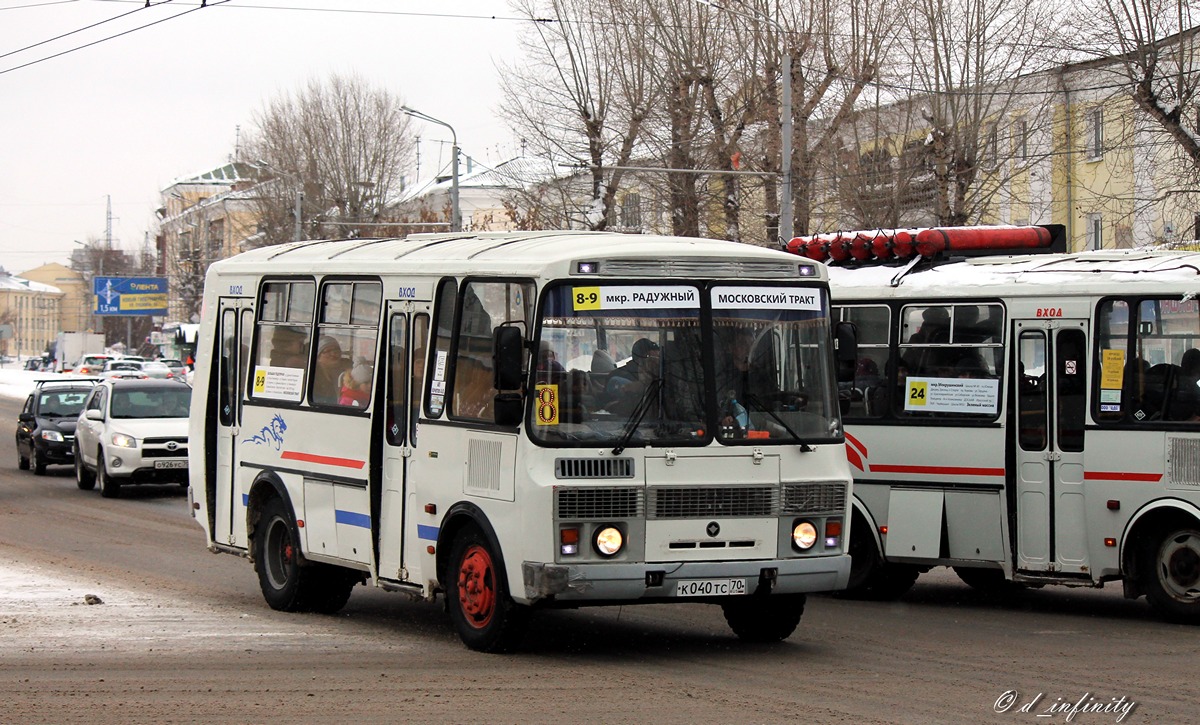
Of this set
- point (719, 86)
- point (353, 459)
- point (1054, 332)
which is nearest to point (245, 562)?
point (353, 459)

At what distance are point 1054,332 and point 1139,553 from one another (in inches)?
68.7

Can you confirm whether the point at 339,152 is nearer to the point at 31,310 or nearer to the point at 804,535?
the point at 804,535

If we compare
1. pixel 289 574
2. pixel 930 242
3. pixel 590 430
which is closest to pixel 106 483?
pixel 289 574

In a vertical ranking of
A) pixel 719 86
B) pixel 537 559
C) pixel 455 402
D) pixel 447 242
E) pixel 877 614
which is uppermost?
pixel 719 86

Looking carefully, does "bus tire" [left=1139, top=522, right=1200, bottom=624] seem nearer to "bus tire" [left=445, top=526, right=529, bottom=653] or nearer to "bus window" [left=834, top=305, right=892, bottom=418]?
"bus window" [left=834, top=305, right=892, bottom=418]

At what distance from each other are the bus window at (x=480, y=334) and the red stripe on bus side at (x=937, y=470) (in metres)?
4.43

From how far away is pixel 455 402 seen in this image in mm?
10539

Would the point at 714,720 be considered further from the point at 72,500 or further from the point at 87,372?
the point at 87,372

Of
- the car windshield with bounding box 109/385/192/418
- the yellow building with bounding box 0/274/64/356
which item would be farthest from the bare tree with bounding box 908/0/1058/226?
the yellow building with bounding box 0/274/64/356

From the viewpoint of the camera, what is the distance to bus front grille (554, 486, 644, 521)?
962 centimetres

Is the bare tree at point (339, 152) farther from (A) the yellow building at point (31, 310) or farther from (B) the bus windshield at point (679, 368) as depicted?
(A) the yellow building at point (31, 310)

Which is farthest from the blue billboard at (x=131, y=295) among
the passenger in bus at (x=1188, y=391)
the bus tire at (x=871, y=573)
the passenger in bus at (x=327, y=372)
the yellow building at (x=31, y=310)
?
the yellow building at (x=31, y=310)

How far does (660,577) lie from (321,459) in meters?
3.32

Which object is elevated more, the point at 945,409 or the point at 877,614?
the point at 945,409
